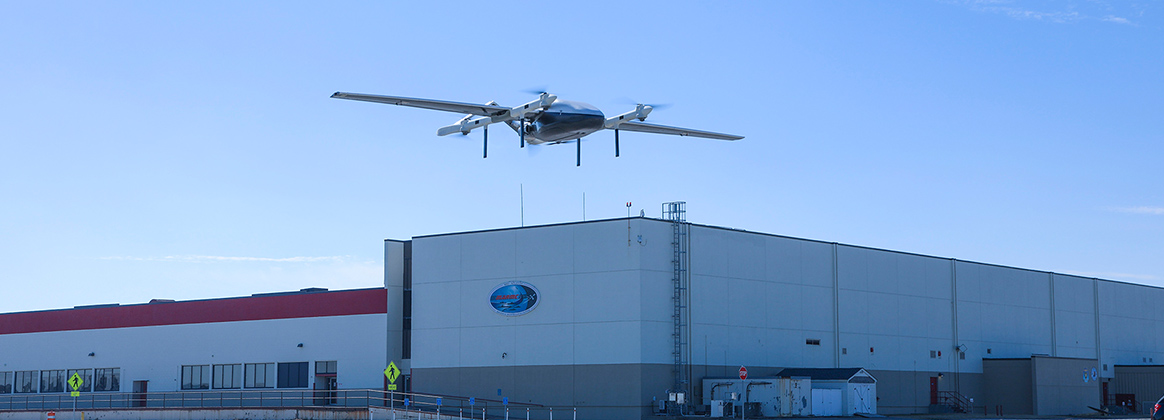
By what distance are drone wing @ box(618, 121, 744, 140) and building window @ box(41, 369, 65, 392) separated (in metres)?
44.5

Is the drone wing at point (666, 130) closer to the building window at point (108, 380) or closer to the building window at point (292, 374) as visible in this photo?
the building window at point (292, 374)

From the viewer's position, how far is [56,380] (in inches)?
2970

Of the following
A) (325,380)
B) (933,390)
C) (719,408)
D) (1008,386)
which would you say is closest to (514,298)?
(719,408)

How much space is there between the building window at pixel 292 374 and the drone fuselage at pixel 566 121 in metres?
27.5

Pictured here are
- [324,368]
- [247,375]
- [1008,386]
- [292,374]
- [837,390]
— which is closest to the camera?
[837,390]

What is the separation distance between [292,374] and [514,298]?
14623 mm

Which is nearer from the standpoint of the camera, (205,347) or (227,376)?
(227,376)

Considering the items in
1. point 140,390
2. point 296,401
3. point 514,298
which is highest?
point 514,298

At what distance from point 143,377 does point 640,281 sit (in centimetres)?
3244

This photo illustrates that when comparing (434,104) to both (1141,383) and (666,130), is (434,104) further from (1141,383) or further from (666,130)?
(1141,383)

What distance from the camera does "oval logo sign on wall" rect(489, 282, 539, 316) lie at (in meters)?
59.5

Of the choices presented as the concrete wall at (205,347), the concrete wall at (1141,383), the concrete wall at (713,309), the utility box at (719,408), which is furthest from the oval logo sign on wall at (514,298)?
the concrete wall at (1141,383)

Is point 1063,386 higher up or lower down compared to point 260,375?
lower down

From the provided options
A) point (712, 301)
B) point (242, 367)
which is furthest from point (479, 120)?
point (242, 367)
